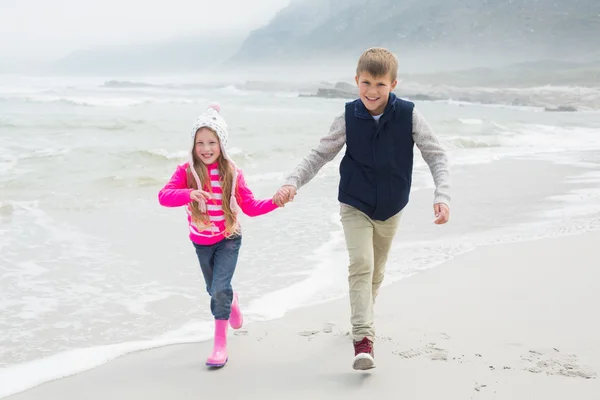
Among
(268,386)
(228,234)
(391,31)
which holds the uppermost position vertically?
(391,31)

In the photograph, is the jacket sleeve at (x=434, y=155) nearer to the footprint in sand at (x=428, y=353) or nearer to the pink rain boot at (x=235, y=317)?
the footprint in sand at (x=428, y=353)

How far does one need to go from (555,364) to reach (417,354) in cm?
70

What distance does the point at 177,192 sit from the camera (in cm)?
356

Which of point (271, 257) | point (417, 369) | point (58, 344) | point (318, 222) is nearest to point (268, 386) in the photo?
point (417, 369)

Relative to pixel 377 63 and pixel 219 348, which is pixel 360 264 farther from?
pixel 377 63

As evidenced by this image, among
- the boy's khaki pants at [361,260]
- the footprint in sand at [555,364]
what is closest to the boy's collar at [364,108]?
the boy's khaki pants at [361,260]

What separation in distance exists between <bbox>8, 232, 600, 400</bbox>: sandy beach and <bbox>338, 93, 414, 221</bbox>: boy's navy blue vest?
2.79 ft

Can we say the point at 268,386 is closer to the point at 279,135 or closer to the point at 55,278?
the point at 55,278

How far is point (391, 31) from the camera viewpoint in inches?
7269

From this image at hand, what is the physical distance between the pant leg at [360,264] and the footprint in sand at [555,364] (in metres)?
0.84

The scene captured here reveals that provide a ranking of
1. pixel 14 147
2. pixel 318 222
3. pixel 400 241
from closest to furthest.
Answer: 1. pixel 400 241
2. pixel 318 222
3. pixel 14 147

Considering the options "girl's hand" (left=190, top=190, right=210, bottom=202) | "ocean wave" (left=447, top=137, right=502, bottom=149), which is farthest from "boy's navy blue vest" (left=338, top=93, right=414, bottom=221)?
"ocean wave" (left=447, top=137, right=502, bottom=149)

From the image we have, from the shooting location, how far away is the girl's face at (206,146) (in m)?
3.62

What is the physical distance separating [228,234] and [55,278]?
2368 millimetres
